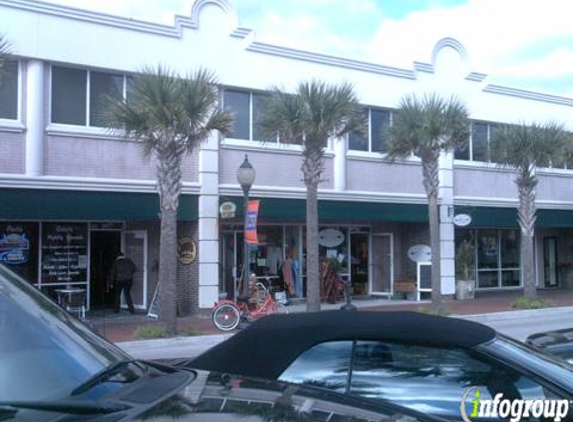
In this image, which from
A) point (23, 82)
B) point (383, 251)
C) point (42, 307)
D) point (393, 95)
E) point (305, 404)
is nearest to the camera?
point (305, 404)

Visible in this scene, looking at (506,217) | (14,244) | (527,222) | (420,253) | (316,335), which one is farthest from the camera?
(506,217)

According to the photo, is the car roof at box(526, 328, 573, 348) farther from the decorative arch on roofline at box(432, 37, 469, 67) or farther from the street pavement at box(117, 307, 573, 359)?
the decorative arch on roofline at box(432, 37, 469, 67)

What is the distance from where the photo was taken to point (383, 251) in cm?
2619

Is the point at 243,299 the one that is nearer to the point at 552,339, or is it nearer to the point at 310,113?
the point at 310,113

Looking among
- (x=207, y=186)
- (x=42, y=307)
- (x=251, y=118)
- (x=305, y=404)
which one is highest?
(x=251, y=118)

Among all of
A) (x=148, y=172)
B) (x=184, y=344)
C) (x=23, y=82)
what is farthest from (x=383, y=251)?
(x=23, y=82)

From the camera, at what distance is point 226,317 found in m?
16.9

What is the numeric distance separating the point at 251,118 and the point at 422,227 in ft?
27.1

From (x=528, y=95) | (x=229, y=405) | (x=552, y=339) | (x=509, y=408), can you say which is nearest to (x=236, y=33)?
(x=528, y=95)

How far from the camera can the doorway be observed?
20.7 metres

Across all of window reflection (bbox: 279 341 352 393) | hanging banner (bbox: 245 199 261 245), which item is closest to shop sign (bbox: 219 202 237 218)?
hanging banner (bbox: 245 199 261 245)

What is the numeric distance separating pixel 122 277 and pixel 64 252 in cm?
185

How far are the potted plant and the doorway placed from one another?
12.4 m

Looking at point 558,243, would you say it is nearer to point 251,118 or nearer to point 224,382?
point 251,118
